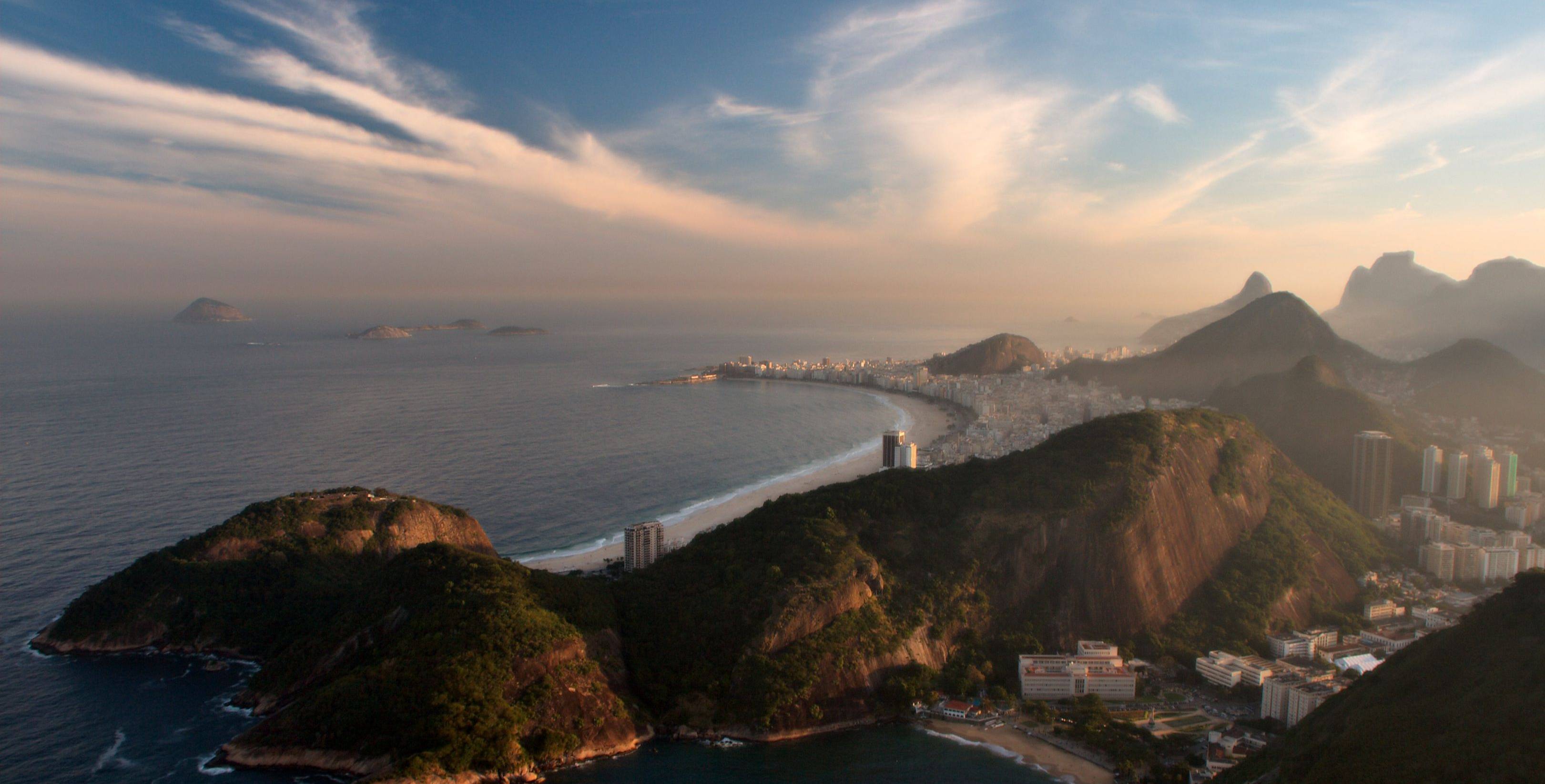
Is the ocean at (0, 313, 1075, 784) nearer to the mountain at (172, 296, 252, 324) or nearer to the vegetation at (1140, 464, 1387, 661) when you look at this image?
the vegetation at (1140, 464, 1387, 661)

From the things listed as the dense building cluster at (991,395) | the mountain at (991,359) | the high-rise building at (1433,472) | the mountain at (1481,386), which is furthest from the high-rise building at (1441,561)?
the mountain at (991,359)

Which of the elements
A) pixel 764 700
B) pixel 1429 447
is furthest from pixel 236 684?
pixel 1429 447


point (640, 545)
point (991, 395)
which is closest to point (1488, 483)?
point (991, 395)

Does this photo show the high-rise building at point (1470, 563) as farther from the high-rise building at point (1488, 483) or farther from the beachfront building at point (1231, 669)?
the beachfront building at point (1231, 669)

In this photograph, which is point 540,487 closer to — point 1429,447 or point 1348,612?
point 1348,612

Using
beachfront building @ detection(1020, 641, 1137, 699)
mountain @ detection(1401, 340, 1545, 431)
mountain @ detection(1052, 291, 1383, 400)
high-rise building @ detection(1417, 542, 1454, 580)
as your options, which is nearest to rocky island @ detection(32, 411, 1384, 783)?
beachfront building @ detection(1020, 641, 1137, 699)

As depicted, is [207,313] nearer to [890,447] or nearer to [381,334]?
[381,334]
